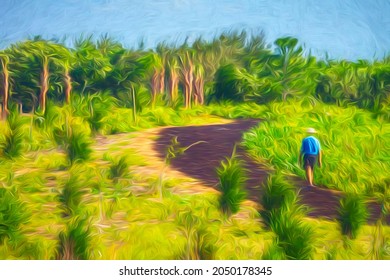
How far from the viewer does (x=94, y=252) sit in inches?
116

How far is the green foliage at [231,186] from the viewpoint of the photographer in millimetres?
2969

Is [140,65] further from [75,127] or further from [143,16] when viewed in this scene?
[75,127]

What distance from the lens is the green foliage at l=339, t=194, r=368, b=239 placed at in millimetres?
2932

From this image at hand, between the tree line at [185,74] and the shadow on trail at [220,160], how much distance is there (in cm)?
16

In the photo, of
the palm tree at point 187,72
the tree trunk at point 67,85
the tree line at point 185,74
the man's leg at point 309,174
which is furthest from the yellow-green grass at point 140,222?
the palm tree at point 187,72

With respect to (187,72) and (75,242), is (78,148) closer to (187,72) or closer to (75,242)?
(75,242)

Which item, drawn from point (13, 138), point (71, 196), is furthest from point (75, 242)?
point (13, 138)

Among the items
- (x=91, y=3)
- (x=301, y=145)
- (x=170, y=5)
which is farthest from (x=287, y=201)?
(x=91, y=3)

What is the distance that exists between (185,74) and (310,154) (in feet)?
2.70

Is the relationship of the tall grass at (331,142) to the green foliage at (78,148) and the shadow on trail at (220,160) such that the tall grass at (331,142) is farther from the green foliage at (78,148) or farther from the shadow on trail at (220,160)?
the green foliage at (78,148)

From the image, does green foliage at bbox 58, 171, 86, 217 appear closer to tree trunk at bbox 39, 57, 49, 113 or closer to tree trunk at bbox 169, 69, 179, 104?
tree trunk at bbox 39, 57, 49, 113
